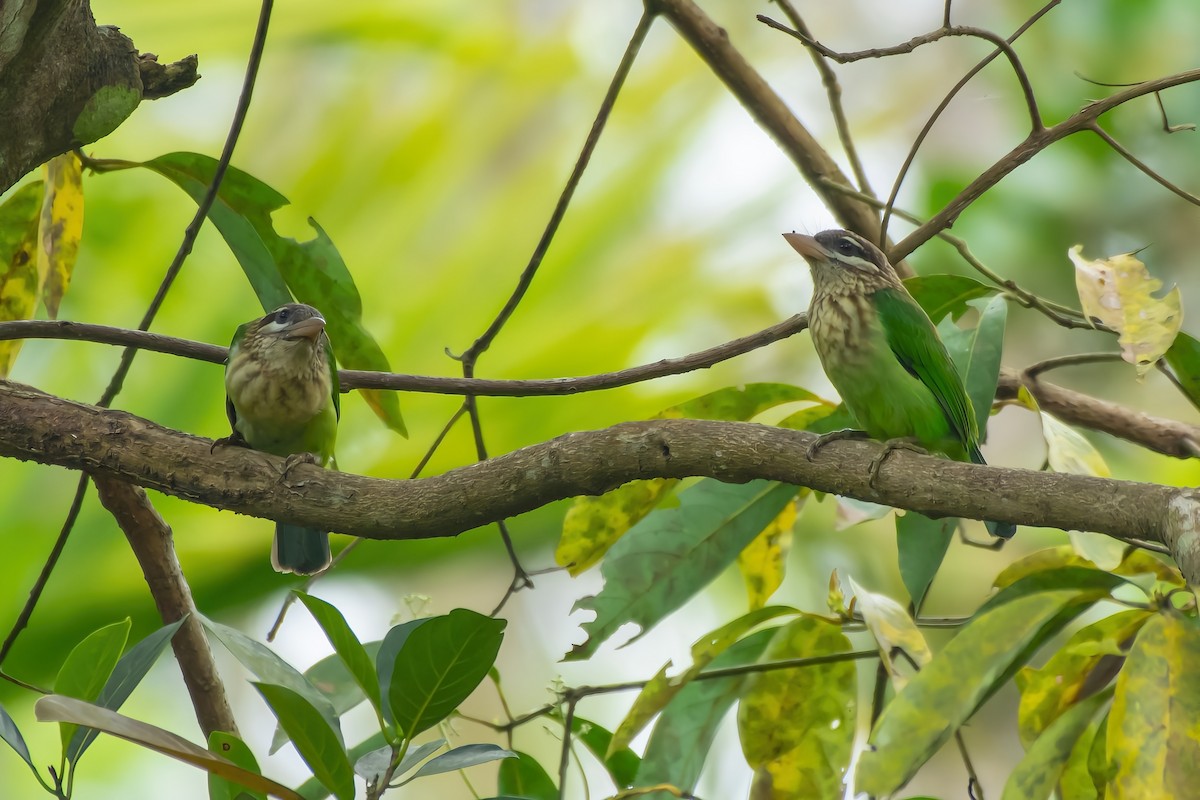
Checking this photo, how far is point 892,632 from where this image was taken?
6.07 ft

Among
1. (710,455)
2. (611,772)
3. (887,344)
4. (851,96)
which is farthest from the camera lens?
(851,96)

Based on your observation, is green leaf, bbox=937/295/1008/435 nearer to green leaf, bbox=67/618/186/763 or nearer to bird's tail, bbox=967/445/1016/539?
bird's tail, bbox=967/445/1016/539

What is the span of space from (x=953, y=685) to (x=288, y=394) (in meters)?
1.62

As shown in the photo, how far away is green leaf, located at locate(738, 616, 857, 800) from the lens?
6.86 ft

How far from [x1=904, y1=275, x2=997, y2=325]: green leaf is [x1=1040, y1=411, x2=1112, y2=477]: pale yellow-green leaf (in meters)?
0.36

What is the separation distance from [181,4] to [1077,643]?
10.2 ft

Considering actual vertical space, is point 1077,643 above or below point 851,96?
below

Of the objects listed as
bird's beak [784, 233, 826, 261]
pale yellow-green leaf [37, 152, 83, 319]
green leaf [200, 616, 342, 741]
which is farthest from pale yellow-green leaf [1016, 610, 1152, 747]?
pale yellow-green leaf [37, 152, 83, 319]

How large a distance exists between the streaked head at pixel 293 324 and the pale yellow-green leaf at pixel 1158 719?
178 cm

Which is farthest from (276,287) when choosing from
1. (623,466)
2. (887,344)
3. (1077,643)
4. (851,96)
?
(851,96)

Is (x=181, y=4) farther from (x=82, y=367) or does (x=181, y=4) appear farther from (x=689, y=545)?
(x=689, y=545)

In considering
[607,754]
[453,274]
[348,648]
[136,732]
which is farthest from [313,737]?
[453,274]

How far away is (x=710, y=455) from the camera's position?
5.37 ft

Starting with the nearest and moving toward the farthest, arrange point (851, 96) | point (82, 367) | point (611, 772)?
point (611, 772) < point (82, 367) < point (851, 96)
